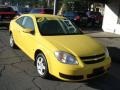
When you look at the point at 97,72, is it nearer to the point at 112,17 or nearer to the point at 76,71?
the point at 76,71

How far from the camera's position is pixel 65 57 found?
5.74m

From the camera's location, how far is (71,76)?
5.71 m

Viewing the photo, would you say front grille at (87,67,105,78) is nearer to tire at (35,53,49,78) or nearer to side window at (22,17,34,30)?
tire at (35,53,49,78)

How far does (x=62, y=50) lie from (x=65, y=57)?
0.67ft

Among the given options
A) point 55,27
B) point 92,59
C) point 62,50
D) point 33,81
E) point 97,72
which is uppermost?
point 55,27

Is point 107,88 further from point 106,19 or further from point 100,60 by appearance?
point 106,19

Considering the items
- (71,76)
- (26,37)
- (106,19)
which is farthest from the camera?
(106,19)

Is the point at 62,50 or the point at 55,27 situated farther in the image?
the point at 55,27

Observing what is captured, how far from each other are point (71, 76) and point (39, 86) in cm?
82

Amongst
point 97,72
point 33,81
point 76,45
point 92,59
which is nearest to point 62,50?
point 76,45

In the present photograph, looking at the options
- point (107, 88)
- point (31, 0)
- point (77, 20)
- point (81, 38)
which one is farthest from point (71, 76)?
point (31, 0)

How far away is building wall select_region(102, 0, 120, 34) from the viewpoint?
17.8 m

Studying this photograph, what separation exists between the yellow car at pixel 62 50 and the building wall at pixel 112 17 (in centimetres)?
1087

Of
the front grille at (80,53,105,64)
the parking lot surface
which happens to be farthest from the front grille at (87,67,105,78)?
the parking lot surface
